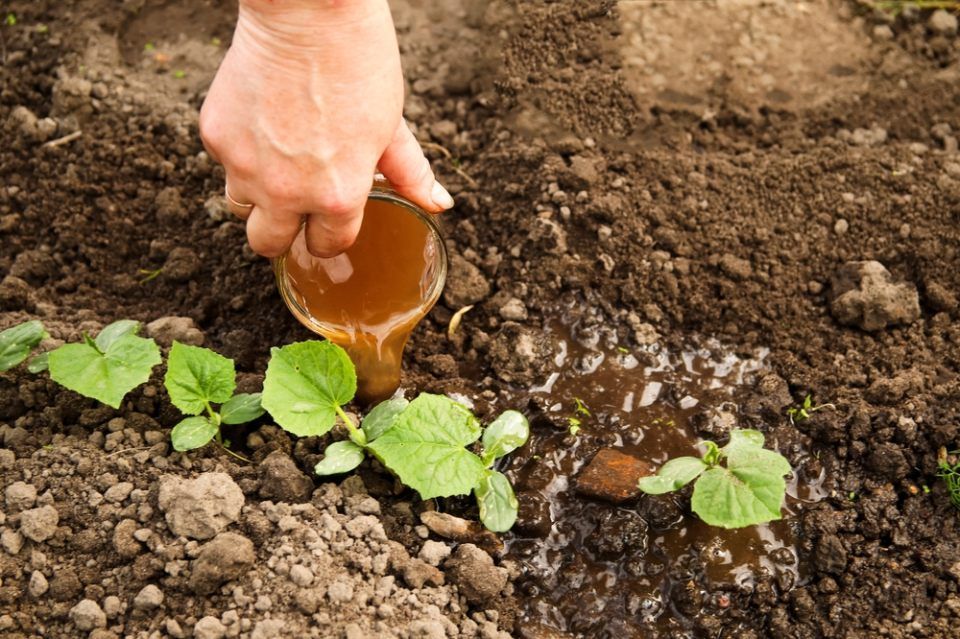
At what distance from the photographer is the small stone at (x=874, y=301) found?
258 cm

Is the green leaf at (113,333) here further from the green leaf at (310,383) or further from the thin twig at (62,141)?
the thin twig at (62,141)

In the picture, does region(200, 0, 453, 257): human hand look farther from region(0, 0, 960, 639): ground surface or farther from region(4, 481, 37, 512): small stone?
region(4, 481, 37, 512): small stone

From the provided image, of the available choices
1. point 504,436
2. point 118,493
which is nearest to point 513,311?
point 504,436

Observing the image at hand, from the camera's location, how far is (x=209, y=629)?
6.29 ft

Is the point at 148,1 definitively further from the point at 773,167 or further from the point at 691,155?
the point at 773,167

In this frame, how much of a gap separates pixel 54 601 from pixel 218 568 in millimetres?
365

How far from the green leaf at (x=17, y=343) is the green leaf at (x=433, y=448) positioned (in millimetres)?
884

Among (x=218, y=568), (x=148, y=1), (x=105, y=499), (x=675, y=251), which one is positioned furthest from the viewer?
(x=148, y=1)

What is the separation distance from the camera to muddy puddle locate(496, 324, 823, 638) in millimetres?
2182

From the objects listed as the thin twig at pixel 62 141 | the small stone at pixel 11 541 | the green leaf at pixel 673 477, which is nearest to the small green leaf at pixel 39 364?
the small stone at pixel 11 541

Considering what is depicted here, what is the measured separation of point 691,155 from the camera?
2.95 metres

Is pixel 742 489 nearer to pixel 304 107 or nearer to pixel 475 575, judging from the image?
pixel 475 575

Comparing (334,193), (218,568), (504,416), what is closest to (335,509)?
(218,568)

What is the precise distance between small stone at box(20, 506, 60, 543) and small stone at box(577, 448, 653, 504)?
1.26 m
